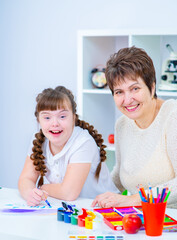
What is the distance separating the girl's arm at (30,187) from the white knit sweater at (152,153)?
41 cm

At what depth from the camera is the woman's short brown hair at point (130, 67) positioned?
5.63ft

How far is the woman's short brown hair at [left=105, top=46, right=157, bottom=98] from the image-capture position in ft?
5.63

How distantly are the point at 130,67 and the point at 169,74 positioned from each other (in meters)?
1.04

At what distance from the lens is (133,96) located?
175cm

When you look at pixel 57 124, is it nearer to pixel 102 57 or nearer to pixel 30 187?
pixel 30 187

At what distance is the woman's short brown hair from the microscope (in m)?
0.91

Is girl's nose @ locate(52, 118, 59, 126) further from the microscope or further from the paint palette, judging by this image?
the microscope

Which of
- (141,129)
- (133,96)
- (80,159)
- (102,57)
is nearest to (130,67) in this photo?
(133,96)

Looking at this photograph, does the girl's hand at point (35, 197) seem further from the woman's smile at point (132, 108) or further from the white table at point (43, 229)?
the woman's smile at point (132, 108)

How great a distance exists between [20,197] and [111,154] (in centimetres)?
126

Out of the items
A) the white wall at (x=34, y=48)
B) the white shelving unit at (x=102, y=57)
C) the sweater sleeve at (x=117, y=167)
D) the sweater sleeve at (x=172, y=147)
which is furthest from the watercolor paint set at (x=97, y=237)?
the white wall at (x=34, y=48)

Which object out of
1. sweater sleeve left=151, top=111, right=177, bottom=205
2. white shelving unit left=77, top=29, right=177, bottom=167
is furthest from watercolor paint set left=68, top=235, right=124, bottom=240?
white shelving unit left=77, top=29, right=177, bottom=167

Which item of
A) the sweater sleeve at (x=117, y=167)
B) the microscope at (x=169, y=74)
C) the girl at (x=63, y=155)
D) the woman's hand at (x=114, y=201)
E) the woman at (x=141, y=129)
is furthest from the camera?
the microscope at (x=169, y=74)

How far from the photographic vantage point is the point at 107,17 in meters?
3.32
